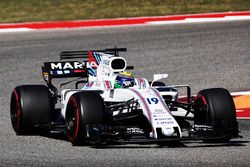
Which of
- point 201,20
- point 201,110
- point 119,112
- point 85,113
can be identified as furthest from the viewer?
point 201,20

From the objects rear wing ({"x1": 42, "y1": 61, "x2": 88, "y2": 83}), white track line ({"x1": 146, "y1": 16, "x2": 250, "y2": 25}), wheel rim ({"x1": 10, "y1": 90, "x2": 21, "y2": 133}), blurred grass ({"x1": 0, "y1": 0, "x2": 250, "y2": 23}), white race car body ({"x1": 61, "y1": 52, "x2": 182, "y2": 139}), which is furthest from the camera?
blurred grass ({"x1": 0, "y1": 0, "x2": 250, "y2": 23})

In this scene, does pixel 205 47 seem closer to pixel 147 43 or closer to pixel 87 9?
pixel 147 43

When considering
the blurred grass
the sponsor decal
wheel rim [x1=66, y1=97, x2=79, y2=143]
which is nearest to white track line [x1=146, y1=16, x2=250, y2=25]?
the blurred grass

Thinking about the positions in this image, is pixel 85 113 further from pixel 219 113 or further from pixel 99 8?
pixel 99 8

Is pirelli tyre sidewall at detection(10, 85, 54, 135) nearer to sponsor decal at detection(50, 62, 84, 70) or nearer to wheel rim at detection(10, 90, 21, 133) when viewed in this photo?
wheel rim at detection(10, 90, 21, 133)

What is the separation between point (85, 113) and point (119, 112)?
99 cm

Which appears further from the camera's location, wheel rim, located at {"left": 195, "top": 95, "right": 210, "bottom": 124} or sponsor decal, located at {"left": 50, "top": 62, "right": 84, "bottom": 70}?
sponsor decal, located at {"left": 50, "top": 62, "right": 84, "bottom": 70}

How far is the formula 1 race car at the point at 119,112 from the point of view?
10891 millimetres

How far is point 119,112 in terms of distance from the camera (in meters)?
11.8

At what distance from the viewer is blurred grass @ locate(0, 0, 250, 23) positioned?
26.6m

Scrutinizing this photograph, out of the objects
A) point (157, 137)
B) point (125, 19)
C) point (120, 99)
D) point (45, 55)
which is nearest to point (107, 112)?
point (120, 99)

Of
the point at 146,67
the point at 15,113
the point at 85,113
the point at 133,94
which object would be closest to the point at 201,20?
the point at 146,67

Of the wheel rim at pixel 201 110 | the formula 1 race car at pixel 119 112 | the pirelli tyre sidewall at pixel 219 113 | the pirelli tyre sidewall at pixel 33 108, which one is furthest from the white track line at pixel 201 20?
the pirelli tyre sidewall at pixel 219 113

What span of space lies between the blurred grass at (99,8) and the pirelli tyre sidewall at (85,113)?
15179 mm
